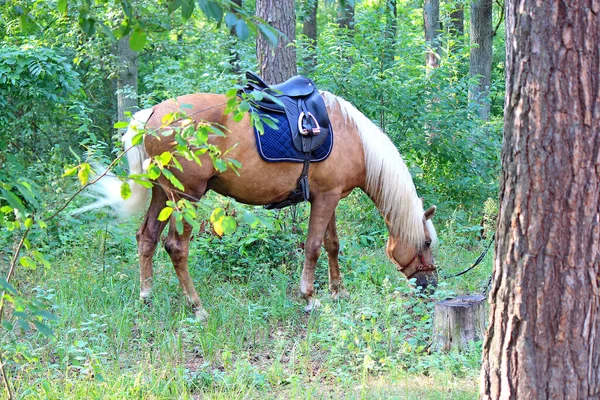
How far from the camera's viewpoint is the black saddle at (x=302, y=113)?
5578 mm

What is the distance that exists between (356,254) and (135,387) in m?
3.97

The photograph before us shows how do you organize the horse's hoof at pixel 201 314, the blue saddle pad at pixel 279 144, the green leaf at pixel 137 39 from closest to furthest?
the green leaf at pixel 137 39 < the blue saddle pad at pixel 279 144 < the horse's hoof at pixel 201 314

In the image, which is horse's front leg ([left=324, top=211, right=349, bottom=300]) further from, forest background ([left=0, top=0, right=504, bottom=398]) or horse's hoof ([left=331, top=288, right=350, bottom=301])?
forest background ([left=0, top=0, right=504, bottom=398])

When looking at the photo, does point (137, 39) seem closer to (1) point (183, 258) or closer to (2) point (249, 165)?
(2) point (249, 165)

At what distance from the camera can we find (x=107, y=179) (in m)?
5.95

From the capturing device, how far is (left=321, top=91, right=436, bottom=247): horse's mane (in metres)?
5.98

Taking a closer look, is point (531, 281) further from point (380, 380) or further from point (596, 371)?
point (380, 380)

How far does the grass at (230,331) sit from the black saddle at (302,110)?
4.52ft

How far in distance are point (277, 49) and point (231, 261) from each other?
2.50 meters

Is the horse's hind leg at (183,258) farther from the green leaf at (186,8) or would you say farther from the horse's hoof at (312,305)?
the green leaf at (186,8)

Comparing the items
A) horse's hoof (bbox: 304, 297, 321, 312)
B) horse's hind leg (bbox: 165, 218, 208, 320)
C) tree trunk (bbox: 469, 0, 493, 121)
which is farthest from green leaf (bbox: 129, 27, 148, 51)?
tree trunk (bbox: 469, 0, 493, 121)

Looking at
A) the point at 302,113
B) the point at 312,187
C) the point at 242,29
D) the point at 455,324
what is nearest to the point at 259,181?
the point at 312,187

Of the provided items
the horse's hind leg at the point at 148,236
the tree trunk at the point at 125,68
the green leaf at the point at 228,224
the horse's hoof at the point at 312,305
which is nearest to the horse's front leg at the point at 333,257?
the horse's hoof at the point at 312,305

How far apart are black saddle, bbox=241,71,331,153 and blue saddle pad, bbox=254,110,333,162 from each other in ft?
0.13
